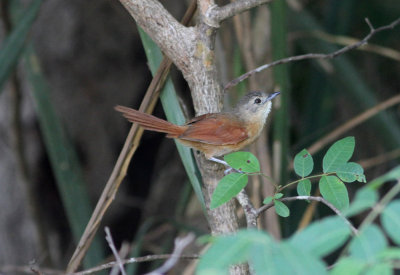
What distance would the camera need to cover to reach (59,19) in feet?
14.2

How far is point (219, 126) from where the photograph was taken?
8.23 feet

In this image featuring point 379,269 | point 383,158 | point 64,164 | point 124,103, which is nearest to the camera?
point 379,269

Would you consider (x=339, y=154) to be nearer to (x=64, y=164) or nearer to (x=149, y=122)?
(x=149, y=122)

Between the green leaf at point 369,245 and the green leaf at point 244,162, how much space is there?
0.71m

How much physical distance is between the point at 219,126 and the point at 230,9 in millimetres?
842

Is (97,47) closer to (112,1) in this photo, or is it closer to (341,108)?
(112,1)

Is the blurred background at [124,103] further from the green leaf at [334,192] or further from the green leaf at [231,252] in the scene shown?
the green leaf at [231,252]

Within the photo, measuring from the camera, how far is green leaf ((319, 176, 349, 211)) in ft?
4.92

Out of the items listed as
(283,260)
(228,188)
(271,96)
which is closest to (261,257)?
(283,260)

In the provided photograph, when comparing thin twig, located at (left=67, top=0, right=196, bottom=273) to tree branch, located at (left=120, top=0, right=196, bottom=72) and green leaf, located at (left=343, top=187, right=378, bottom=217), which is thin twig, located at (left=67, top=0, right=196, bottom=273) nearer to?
tree branch, located at (left=120, top=0, right=196, bottom=72)

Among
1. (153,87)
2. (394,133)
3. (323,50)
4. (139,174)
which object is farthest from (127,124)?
(153,87)

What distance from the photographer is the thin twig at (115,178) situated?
6.55 ft

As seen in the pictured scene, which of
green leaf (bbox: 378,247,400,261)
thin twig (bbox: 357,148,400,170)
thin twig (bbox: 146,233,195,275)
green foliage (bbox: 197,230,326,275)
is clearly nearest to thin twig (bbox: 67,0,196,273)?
thin twig (bbox: 146,233,195,275)

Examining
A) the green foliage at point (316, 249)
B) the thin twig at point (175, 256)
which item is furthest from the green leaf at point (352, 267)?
the thin twig at point (175, 256)
